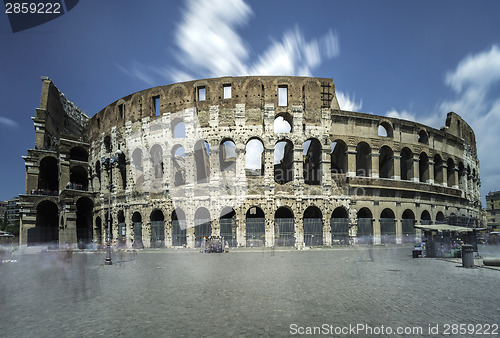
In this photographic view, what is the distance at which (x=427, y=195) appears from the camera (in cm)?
3127

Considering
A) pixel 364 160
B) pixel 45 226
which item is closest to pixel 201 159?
pixel 364 160

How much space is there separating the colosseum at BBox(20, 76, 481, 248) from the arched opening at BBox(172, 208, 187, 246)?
3.5 inches

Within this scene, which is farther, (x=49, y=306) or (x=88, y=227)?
(x=88, y=227)

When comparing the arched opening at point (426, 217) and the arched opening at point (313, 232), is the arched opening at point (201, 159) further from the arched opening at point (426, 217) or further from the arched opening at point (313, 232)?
the arched opening at point (426, 217)

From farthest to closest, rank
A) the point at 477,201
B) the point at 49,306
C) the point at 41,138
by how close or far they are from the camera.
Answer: the point at 477,201 < the point at 41,138 < the point at 49,306

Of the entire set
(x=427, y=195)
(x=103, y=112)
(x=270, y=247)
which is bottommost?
(x=270, y=247)

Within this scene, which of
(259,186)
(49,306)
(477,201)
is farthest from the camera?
(477,201)

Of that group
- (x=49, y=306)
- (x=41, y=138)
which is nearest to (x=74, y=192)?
(x=41, y=138)

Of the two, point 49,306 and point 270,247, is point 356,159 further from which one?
point 49,306

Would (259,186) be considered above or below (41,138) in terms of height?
below

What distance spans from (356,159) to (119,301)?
27.6 metres

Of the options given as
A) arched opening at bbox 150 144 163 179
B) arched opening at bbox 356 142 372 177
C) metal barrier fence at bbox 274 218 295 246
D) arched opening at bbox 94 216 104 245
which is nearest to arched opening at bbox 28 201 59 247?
arched opening at bbox 94 216 104 245

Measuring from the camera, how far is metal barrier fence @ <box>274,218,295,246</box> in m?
26.2

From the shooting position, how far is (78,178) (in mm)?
40062
